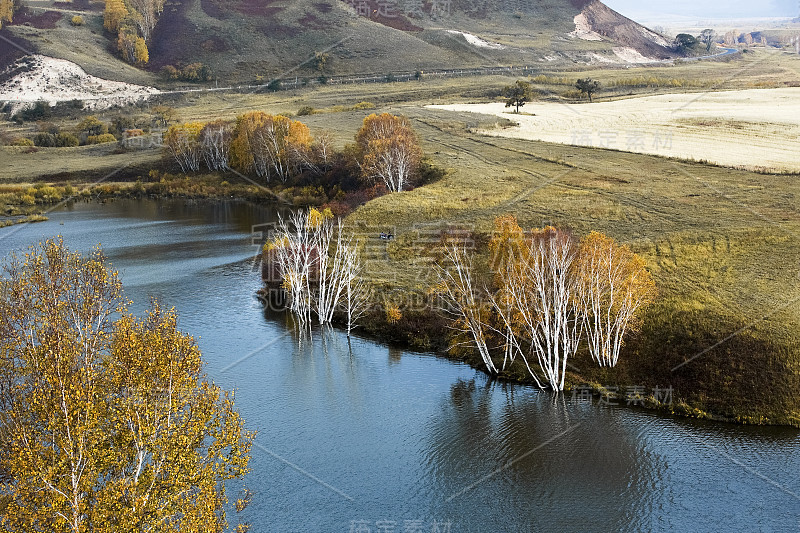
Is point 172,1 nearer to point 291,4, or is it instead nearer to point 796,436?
point 291,4

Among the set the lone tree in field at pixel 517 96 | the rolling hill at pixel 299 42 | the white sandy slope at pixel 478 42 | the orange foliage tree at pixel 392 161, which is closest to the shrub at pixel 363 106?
the lone tree in field at pixel 517 96

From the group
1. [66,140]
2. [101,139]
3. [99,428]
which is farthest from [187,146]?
[99,428]

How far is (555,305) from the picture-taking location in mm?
35438

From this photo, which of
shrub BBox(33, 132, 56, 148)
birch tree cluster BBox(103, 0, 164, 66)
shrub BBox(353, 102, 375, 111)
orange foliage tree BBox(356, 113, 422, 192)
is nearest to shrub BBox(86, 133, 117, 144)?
shrub BBox(33, 132, 56, 148)

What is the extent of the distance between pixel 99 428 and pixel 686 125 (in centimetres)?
8883

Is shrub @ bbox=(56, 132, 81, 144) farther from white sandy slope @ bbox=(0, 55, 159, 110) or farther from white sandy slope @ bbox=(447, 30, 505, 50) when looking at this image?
white sandy slope @ bbox=(447, 30, 505, 50)

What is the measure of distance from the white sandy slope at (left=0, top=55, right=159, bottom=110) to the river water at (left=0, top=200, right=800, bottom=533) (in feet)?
376

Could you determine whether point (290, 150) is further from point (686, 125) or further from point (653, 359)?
point (653, 359)

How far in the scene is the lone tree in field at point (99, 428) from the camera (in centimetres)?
1750

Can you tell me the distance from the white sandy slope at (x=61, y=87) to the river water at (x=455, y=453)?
376ft

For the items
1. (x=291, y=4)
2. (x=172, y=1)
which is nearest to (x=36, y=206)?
(x=291, y=4)

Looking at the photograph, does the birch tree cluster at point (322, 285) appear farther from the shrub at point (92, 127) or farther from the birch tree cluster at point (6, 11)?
the birch tree cluster at point (6, 11)

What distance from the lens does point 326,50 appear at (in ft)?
543

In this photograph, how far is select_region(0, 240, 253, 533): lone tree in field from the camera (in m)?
17.5
